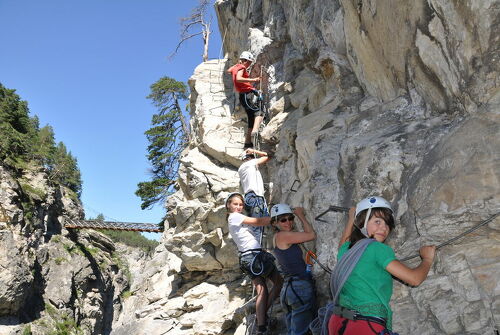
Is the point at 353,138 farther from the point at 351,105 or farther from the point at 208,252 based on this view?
the point at 208,252

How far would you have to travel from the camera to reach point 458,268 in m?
4.13

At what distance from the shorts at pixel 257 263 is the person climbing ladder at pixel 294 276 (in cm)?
94

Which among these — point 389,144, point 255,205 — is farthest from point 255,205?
point 389,144

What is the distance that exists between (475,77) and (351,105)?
2.76 meters

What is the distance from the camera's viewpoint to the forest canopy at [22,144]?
29.4 m

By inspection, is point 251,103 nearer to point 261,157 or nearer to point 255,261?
point 261,157

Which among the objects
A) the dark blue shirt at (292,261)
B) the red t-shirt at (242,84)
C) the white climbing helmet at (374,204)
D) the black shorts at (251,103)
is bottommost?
the dark blue shirt at (292,261)

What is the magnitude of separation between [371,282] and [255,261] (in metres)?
3.53

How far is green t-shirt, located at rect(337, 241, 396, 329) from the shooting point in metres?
3.14

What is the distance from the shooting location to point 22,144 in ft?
101

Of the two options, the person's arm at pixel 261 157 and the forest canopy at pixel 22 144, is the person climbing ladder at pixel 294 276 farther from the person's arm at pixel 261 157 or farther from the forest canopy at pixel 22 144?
the forest canopy at pixel 22 144

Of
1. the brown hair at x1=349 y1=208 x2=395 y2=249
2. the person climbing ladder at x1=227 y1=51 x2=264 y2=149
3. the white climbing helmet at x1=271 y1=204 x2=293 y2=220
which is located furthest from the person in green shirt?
the person climbing ladder at x1=227 y1=51 x2=264 y2=149

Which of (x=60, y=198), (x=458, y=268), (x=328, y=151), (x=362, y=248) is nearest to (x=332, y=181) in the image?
(x=328, y=151)

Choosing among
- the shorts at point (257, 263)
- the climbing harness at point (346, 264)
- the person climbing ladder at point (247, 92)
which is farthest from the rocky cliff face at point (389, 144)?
the climbing harness at point (346, 264)
